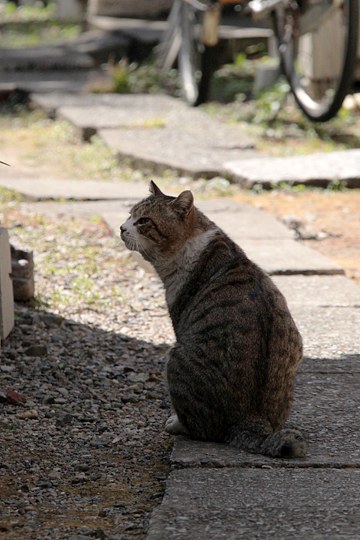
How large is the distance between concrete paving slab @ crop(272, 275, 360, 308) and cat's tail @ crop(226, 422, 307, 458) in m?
1.79

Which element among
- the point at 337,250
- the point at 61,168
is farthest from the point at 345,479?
the point at 61,168

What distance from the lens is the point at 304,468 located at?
3512 millimetres

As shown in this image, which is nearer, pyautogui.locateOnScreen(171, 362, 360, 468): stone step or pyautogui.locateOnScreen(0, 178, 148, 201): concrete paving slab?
pyautogui.locateOnScreen(171, 362, 360, 468): stone step

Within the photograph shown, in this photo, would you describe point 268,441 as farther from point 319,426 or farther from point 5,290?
point 5,290

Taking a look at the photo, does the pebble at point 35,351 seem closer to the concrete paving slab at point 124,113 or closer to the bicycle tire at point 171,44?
the concrete paving slab at point 124,113

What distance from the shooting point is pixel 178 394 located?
12.6 feet

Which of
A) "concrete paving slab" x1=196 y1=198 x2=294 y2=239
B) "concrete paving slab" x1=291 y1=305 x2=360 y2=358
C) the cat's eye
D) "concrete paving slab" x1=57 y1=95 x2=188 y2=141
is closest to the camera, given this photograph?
the cat's eye

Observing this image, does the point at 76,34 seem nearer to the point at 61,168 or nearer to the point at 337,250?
the point at 61,168

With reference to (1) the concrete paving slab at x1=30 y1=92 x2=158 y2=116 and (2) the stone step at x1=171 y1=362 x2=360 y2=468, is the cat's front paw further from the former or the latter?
(1) the concrete paving slab at x1=30 y1=92 x2=158 y2=116

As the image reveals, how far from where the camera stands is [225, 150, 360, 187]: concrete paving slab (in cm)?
797

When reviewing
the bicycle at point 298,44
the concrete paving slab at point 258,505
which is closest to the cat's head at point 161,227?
the concrete paving slab at point 258,505

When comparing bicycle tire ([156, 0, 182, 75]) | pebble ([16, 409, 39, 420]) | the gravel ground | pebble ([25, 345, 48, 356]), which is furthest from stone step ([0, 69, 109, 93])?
pebble ([16, 409, 39, 420])

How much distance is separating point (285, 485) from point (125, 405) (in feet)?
3.86

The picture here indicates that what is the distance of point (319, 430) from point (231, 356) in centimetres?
43
